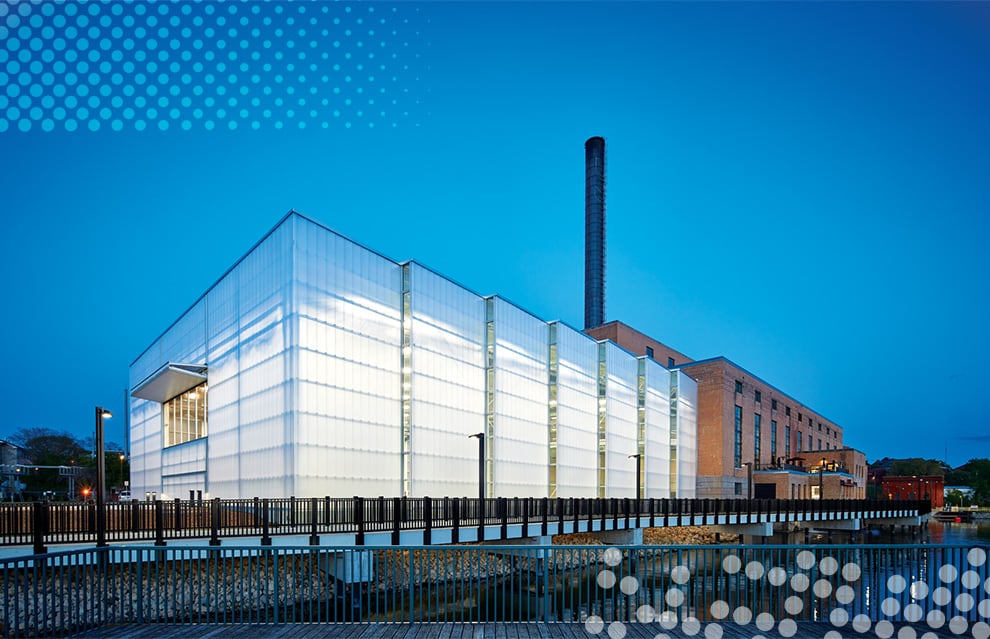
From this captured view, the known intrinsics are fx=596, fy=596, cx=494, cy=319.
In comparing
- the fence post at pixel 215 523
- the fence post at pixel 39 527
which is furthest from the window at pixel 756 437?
the fence post at pixel 39 527

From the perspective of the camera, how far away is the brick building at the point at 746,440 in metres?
57.7

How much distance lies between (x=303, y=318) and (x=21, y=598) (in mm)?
12706

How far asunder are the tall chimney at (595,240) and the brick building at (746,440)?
4.48m

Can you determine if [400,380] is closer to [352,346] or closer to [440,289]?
[352,346]

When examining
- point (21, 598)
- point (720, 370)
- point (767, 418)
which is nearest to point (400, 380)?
point (21, 598)

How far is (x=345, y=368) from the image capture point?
26.7m

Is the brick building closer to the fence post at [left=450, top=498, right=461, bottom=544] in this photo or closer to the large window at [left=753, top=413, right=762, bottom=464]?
the large window at [left=753, top=413, right=762, bottom=464]

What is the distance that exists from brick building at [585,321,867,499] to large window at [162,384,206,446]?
3982 cm

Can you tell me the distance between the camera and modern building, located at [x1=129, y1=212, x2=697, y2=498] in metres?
25.5

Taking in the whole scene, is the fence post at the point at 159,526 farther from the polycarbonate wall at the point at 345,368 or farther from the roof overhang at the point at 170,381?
the roof overhang at the point at 170,381

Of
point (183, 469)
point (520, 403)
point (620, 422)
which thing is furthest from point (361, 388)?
point (620, 422)

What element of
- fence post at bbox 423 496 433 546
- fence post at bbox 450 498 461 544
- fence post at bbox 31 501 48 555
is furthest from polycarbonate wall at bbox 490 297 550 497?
fence post at bbox 31 501 48 555

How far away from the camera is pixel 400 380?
29.2m

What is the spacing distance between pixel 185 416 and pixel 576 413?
25.6 m
